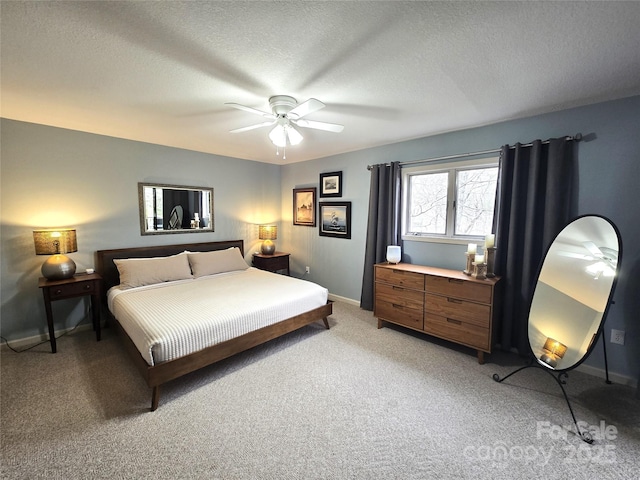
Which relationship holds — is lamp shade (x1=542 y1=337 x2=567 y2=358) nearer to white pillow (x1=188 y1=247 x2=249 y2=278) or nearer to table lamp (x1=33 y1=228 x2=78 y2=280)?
white pillow (x1=188 y1=247 x2=249 y2=278)

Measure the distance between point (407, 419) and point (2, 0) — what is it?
3.24m

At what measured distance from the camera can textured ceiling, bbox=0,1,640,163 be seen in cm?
133

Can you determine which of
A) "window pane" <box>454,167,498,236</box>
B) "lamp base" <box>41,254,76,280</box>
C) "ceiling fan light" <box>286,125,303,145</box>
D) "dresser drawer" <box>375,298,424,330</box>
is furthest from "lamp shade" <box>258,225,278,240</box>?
"window pane" <box>454,167,498,236</box>

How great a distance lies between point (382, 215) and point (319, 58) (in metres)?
2.30

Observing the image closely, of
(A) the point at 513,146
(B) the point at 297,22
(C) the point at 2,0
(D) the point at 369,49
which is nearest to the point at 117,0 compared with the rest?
(C) the point at 2,0

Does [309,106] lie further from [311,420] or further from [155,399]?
[155,399]

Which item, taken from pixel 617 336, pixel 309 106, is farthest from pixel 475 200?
pixel 309 106

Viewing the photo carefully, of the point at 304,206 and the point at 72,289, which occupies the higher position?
the point at 304,206

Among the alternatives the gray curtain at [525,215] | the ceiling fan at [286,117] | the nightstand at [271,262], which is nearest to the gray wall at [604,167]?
the gray curtain at [525,215]

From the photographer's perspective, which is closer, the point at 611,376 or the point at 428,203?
the point at 611,376

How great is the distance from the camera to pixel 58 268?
2809 millimetres

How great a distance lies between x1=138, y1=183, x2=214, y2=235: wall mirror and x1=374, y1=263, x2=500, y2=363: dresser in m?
2.82

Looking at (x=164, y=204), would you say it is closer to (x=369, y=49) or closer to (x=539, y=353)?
(x=369, y=49)

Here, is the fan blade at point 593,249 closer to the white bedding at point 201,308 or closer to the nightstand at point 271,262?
the white bedding at point 201,308
